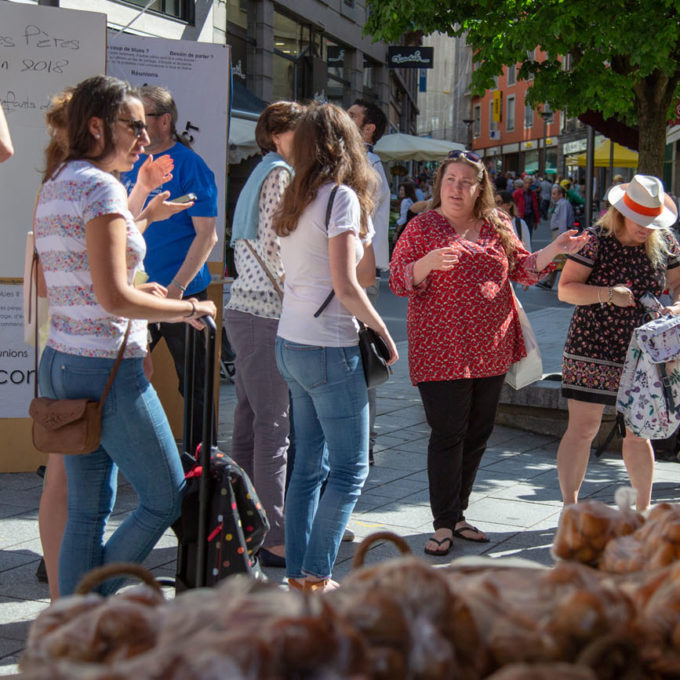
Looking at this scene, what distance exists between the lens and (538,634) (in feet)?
4.24

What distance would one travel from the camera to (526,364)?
4992 millimetres

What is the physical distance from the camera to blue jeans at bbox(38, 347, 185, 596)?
120 inches

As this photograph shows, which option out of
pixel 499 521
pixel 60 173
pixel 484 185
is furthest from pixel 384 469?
pixel 60 173

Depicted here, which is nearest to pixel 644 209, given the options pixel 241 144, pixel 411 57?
pixel 241 144

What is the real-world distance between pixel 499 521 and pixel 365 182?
232cm

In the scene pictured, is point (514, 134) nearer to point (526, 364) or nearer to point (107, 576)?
point (526, 364)

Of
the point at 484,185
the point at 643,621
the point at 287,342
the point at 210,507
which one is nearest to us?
the point at 643,621

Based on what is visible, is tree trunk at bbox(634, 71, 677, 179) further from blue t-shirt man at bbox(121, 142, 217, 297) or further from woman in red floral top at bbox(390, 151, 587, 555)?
blue t-shirt man at bbox(121, 142, 217, 297)

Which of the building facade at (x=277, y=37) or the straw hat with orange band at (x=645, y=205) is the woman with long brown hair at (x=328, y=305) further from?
the building facade at (x=277, y=37)

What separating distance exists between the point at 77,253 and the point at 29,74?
3064 millimetres

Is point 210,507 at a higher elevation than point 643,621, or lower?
lower

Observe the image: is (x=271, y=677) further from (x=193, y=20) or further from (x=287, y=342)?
(x=193, y=20)

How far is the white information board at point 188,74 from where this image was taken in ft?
20.9

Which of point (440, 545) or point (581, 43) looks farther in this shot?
point (581, 43)
